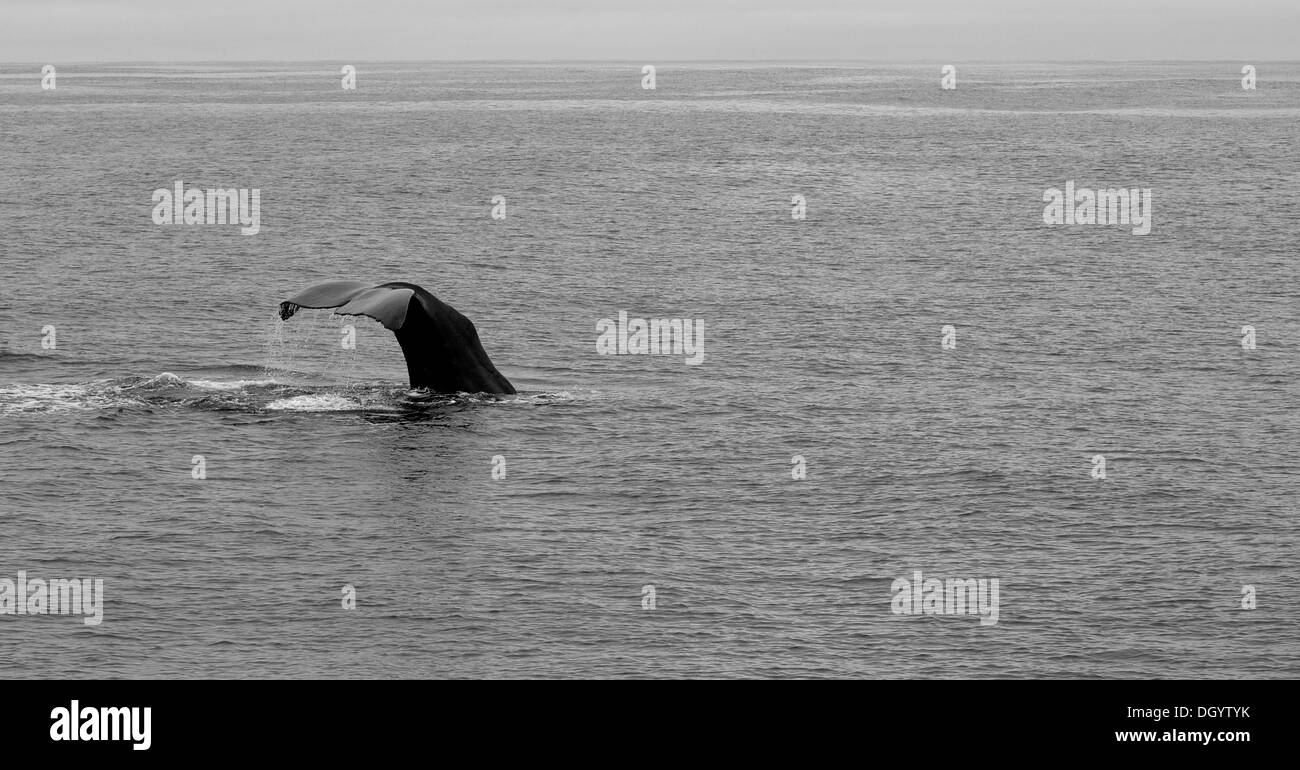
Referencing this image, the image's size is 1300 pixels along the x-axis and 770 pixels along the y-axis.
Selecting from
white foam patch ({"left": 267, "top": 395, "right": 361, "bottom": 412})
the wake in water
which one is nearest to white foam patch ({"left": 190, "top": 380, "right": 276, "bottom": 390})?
the wake in water

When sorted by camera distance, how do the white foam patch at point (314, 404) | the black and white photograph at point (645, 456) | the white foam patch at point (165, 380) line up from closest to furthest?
the black and white photograph at point (645, 456) < the white foam patch at point (314, 404) < the white foam patch at point (165, 380)

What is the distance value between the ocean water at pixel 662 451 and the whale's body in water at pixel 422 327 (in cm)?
61

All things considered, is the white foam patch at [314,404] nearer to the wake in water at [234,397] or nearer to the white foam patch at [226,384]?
the wake in water at [234,397]

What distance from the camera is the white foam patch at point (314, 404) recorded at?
3353 cm

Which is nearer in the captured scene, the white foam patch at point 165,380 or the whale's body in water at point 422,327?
the whale's body in water at point 422,327

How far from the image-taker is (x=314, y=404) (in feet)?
111

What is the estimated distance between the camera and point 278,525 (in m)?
26.5

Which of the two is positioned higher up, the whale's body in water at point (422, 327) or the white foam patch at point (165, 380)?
the whale's body in water at point (422, 327)

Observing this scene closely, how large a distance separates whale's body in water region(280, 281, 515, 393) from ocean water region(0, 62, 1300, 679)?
0.61 metres

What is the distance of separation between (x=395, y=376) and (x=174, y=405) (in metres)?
5.46

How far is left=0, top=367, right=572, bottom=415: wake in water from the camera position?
33.5 meters

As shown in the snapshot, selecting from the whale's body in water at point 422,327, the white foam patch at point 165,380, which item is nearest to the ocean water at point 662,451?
the white foam patch at point 165,380

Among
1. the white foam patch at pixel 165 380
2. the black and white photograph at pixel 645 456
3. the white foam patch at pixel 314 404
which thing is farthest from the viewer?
the white foam patch at pixel 165 380
